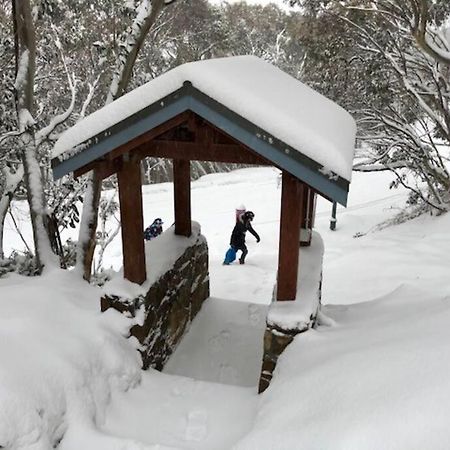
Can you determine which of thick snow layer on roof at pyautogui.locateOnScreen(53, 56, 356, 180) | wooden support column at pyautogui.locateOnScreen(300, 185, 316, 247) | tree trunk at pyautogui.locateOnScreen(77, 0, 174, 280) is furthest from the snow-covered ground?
thick snow layer on roof at pyautogui.locateOnScreen(53, 56, 356, 180)

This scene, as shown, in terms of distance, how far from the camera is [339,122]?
4848 mm

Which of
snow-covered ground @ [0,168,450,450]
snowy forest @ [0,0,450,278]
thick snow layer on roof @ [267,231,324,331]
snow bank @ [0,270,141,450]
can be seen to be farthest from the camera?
snowy forest @ [0,0,450,278]

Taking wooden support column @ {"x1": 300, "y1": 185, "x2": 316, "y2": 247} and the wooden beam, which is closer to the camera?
the wooden beam

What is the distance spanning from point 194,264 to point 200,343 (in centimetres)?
109

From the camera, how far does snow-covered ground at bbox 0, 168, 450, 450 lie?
282cm

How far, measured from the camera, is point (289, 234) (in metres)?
4.15

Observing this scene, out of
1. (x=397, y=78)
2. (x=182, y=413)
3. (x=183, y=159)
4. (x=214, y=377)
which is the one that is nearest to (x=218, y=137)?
(x=183, y=159)

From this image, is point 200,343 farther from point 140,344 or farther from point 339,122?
point 339,122

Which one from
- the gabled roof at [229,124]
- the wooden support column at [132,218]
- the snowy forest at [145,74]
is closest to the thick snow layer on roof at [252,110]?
the gabled roof at [229,124]

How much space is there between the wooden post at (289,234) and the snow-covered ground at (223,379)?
1.63 feet

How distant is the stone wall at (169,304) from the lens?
Answer: 14.9 feet

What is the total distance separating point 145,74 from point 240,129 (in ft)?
27.9

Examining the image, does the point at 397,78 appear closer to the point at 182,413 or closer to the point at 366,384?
the point at 366,384

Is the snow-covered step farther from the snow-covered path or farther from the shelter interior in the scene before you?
the shelter interior
